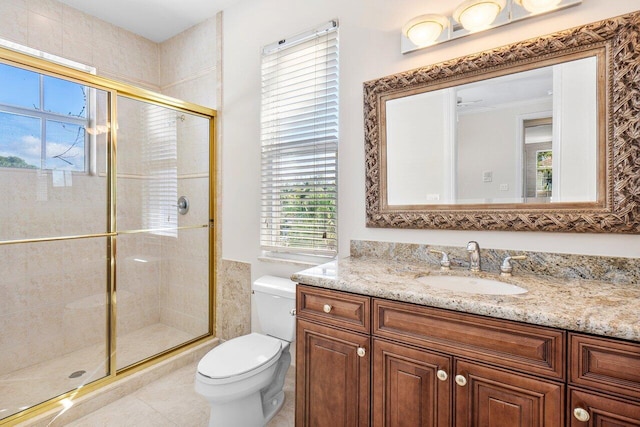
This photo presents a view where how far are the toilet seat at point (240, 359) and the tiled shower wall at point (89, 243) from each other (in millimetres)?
1004

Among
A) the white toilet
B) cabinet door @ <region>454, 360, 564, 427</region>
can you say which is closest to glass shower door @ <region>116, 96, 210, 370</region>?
the white toilet

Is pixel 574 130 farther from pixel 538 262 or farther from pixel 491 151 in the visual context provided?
pixel 538 262

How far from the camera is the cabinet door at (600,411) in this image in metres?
0.80

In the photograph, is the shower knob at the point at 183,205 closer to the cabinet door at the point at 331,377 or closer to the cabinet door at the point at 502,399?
the cabinet door at the point at 331,377

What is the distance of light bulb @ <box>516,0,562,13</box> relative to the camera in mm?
1315

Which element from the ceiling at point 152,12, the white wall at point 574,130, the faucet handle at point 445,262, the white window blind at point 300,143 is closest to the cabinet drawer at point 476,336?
the faucet handle at point 445,262

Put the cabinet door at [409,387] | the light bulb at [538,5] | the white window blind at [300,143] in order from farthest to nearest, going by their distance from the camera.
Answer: the white window blind at [300,143], the light bulb at [538,5], the cabinet door at [409,387]

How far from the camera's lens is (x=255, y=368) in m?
1.58

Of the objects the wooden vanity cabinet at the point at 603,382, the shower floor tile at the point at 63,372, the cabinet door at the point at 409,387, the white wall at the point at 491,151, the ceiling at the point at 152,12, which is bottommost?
the shower floor tile at the point at 63,372

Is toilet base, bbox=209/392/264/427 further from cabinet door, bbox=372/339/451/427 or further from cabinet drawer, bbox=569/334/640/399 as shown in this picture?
cabinet drawer, bbox=569/334/640/399

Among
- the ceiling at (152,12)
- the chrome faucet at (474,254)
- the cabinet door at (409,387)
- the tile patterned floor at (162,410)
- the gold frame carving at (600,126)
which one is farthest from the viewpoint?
the ceiling at (152,12)

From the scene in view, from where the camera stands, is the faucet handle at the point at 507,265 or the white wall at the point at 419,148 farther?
the white wall at the point at 419,148

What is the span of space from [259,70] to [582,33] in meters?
1.86

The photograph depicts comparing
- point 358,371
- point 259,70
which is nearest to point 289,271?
point 358,371
